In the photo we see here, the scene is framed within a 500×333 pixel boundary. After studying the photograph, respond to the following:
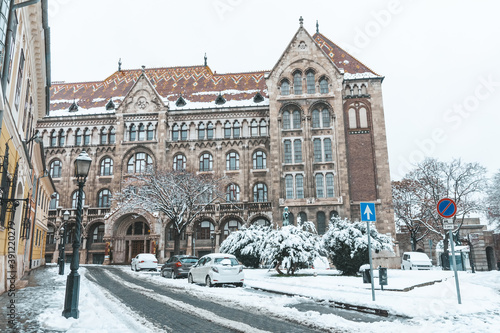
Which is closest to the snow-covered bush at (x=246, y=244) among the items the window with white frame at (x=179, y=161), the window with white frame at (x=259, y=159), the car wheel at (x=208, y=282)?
the car wheel at (x=208, y=282)

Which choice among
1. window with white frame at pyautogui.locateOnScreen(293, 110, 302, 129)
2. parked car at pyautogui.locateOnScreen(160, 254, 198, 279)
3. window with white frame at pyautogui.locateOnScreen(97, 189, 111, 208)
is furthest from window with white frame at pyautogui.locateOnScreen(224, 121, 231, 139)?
parked car at pyautogui.locateOnScreen(160, 254, 198, 279)

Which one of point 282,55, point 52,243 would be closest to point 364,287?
point 282,55

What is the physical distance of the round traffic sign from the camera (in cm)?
1096

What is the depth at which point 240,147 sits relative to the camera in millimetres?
45250

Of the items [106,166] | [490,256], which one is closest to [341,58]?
[490,256]

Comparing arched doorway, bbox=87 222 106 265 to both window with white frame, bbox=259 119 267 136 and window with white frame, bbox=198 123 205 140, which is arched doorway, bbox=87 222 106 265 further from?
window with white frame, bbox=259 119 267 136

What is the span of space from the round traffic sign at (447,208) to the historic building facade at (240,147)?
2824cm

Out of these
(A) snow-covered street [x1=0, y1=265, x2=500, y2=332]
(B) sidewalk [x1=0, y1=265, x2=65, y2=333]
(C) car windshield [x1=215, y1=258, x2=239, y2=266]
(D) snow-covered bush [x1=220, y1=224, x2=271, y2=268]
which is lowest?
(A) snow-covered street [x1=0, y1=265, x2=500, y2=332]

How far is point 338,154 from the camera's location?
41.0 meters

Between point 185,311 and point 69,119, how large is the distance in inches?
1719

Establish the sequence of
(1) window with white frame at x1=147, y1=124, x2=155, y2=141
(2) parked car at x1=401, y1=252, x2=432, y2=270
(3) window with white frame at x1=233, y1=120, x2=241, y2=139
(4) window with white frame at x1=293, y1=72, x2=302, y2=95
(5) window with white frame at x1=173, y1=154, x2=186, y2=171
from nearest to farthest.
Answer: (2) parked car at x1=401, y1=252, x2=432, y2=270 < (4) window with white frame at x1=293, y1=72, x2=302, y2=95 < (5) window with white frame at x1=173, y1=154, x2=186, y2=171 < (3) window with white frame at x1=233, y1=120, x2=241, y2=139 < (1) window with white frame at x1=147, y1=124, x2=155, y2=141

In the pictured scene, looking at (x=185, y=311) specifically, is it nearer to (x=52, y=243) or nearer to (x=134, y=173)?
(x=134, y=173)

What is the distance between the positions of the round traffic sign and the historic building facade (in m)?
28.2

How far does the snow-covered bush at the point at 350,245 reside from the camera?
21422 mm
